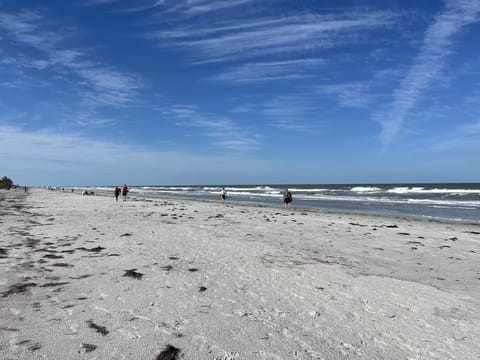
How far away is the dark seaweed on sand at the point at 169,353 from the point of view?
3674mm

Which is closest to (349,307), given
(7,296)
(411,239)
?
(7,296)

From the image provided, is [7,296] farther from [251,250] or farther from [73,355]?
[251,250]

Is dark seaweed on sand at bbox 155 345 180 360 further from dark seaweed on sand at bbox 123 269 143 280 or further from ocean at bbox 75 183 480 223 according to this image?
ocean at bbox 75 183 480 223

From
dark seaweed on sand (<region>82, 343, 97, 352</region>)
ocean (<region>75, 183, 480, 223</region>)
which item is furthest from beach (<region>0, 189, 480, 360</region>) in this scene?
ocean (<region>75, 183, 480, 223</region>)

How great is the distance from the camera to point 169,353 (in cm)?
375

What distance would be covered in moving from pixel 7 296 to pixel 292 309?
4.56 m

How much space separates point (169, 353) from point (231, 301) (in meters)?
1.84

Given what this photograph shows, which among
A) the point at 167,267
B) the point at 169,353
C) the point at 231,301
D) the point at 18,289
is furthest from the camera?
the point at 167,267

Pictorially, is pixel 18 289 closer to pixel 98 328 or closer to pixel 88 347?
pixel 98 328

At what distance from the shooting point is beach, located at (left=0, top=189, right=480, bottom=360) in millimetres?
3943

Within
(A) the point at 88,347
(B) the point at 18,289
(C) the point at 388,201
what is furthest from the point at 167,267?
(C) the point at 388,201

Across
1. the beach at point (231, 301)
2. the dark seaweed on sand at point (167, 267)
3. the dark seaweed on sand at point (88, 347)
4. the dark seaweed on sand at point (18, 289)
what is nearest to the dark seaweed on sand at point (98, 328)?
the beach at point (231, 301)

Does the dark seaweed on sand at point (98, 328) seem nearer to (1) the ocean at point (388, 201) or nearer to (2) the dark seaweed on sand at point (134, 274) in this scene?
(2) the dark seaweed on sand at point (134, 274)

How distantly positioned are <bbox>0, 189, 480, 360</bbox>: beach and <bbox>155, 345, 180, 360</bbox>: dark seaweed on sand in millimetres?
22
